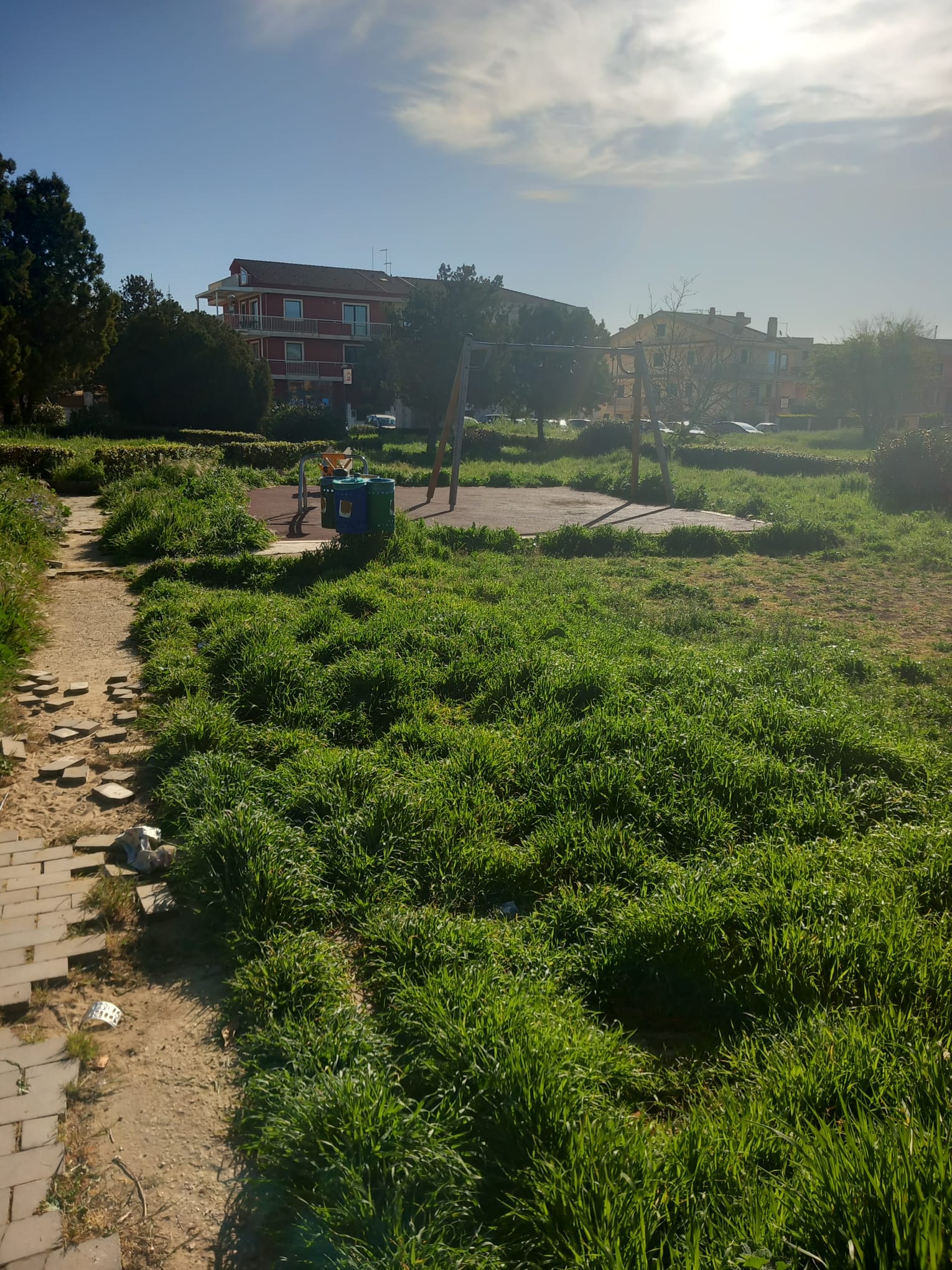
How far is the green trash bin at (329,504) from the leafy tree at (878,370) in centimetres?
4200

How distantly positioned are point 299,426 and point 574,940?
100ft

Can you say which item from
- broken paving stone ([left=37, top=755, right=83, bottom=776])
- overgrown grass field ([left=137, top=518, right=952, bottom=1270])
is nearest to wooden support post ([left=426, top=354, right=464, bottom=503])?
overgrown grass field ([left=137, top=518, right=952, bottom=1270])

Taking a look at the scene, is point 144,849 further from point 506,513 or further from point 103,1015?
point 506,513

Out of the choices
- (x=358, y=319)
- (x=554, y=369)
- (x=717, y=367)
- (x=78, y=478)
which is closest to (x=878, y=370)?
(x=717, y=367)

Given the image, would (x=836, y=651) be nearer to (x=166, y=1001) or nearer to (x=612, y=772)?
(x=612, y=772)

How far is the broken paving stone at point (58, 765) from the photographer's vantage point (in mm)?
4961

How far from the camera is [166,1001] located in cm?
318

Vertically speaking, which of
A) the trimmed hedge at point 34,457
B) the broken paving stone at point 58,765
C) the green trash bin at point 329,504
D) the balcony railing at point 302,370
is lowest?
the broken paving stone at point 58,765

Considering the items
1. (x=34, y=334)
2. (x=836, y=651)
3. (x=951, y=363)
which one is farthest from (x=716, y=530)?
(x=951, y=363)

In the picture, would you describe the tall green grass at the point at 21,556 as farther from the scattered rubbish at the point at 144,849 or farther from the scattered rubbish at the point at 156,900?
the scattered rubbish at the point at 156,900

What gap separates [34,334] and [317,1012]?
98.1ft

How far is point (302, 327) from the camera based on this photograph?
5603 cm

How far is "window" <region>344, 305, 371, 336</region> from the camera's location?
191 ft

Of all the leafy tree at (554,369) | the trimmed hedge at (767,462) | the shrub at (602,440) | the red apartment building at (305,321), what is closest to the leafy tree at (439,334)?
the leafy tree at (554,369)
